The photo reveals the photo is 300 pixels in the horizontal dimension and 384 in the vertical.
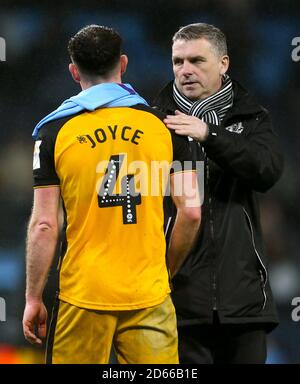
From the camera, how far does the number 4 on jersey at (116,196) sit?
239cm

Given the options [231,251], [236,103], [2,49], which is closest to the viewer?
[231,251]

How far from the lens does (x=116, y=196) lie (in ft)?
7.88

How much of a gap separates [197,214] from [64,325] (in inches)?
20.7

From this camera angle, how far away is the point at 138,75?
441cm

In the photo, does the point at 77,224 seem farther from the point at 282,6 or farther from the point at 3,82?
the point at 282,6

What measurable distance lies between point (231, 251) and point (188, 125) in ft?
1.61

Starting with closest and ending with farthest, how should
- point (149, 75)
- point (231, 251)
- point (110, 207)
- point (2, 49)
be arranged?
point (110, 207) < point (231, 251) < point (2, 49) < point (149, 75)

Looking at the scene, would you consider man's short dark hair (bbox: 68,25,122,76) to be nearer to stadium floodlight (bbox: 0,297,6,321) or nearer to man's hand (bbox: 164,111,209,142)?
man's hand (bbox: 164,111,209,142)

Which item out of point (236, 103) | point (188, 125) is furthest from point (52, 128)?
point (236, 103)

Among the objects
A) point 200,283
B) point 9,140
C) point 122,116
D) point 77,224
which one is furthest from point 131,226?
point 9,140

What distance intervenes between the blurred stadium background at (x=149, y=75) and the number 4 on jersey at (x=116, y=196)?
5.87 ft

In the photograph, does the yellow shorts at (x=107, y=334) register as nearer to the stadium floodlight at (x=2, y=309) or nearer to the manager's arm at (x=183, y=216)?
the manager's arm at (x=183, y=216)

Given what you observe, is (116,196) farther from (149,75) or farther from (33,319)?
(149,75)

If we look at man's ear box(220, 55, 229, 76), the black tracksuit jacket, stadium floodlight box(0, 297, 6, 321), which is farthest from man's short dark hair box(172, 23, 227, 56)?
stadium floodlight box(0, 297, 6, 321)
